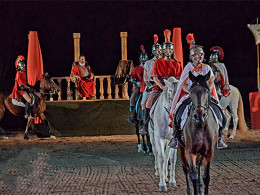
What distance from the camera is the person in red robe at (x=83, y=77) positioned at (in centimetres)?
1753

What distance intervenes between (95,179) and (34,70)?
9336mm

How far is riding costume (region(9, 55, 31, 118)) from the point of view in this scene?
16.7 meters

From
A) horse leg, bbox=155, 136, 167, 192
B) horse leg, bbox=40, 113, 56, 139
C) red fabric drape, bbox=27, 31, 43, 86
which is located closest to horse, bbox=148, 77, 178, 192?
horse leg, bbox=155, 136, 167, 192

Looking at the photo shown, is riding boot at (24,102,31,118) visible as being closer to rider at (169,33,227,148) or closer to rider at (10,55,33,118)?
rider at (10,55,33,118)

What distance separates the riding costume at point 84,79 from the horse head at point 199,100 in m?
11.1

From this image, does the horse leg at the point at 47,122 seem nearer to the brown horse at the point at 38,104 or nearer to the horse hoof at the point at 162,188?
the brown horse at the point at 38,104

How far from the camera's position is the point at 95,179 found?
29.7 feet

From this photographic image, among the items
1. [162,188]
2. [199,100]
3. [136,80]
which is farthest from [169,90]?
[136,80]

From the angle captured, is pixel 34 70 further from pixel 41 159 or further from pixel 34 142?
pixel 41 159

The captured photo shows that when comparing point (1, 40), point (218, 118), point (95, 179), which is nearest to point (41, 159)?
point (95, 179)

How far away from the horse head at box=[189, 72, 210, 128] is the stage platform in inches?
427

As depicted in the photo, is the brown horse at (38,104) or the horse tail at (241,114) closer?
the horse tail at (241,114)

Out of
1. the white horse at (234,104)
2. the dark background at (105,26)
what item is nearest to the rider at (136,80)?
the white horse at (234,104)

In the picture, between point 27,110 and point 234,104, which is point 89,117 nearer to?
point 27,110
